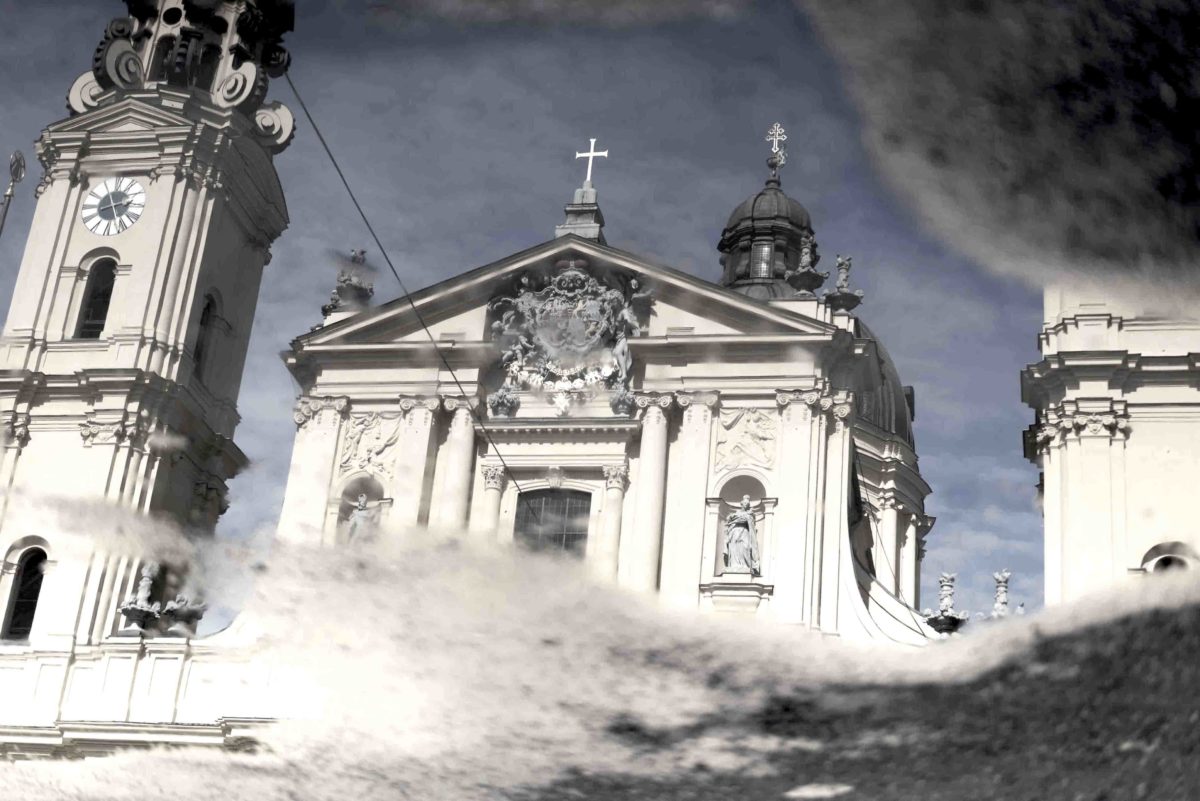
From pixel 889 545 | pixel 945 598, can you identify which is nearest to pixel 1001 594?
pixel 945 598

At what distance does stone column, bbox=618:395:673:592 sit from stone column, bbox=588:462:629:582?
26cm

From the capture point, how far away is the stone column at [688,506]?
22.2 metres

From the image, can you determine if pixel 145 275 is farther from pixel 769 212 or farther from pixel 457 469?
pixel 769 212

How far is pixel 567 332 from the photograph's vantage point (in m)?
24.4

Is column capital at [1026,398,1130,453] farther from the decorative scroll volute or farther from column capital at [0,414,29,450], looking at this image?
column capital at [0,414,29,450]

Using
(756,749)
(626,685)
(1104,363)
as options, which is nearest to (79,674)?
(626,685)

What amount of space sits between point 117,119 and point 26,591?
859cm

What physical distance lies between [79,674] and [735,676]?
10500 mm

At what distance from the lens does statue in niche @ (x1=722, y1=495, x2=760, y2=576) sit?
21781 millimetres

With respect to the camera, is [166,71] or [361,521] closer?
[361,521]

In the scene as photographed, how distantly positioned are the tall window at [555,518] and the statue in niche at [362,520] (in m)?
2.15

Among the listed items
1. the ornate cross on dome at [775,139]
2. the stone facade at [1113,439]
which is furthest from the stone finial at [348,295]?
the ornate cross on dome at [775,139]

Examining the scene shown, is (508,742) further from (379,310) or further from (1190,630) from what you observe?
A: (1190,630)

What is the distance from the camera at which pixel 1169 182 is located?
4.00 meters
